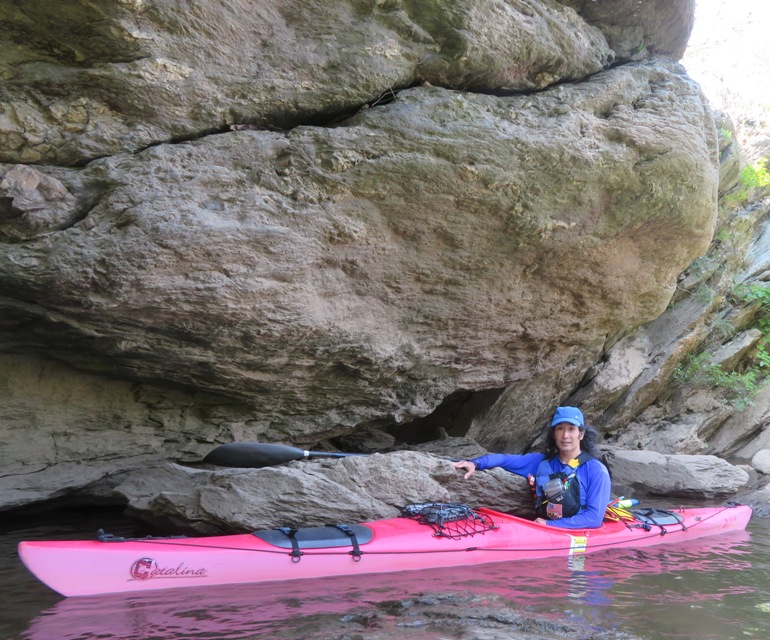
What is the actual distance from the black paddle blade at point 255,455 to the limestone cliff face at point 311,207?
0.70 metres

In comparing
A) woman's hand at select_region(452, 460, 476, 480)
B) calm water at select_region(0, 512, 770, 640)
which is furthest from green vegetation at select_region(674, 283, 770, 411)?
woman's hand at select_region(452, 460, 476, 480)

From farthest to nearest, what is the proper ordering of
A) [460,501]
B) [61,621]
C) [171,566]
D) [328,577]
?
[460,501]
[328,577]
[171,566]
[61,621]

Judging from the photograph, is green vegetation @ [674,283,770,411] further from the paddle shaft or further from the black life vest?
the paddle shaft

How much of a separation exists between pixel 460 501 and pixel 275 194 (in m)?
2.98

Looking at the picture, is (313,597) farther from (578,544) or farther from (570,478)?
(570,478)

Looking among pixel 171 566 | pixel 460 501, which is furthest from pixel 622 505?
pixel 171 566

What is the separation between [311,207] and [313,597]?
282 cm

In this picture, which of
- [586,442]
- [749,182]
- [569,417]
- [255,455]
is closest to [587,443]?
[586,442]

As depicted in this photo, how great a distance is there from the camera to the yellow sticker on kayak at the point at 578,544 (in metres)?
5.00

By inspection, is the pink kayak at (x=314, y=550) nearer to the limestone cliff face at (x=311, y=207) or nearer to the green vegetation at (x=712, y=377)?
the limestone cliff face at (x=311, y=207)

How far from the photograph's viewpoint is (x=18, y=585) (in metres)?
3.71

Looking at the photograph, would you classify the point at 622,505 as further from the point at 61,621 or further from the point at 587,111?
the point at 61,621

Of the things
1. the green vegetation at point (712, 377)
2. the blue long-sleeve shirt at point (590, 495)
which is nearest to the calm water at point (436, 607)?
the blue long-sleeve shirt at point (590, 495)

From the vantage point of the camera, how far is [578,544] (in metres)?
5.04
